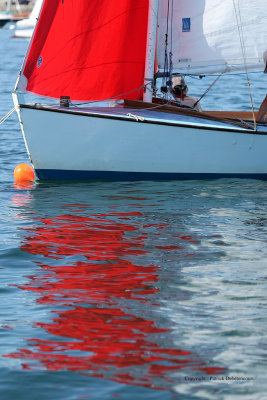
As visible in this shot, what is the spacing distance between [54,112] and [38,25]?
4.67ft

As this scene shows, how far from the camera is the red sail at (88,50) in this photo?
11656 millimetres

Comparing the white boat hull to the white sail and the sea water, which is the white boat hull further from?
the white sail

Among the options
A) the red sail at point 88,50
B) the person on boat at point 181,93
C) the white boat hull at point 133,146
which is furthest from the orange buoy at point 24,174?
the person on boat at point 181,93

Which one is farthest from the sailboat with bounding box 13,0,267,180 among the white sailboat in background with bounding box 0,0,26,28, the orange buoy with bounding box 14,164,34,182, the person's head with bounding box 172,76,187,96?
the white sailboat in background with bounding box 0,0,26,28

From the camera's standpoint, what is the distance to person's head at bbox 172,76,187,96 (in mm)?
12445

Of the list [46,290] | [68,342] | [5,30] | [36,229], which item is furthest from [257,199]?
[5,30]

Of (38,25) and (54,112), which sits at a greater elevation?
(38,25)

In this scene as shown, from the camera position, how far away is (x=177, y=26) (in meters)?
12.1

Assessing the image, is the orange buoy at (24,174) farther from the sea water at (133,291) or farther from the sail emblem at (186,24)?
the sail emblem at (186,24)

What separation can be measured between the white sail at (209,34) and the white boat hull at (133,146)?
109 centimetres

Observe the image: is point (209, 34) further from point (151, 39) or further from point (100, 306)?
point (100, 306)

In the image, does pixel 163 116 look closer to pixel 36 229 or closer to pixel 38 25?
pixel 38 25

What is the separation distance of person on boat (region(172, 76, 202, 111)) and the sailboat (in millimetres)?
223

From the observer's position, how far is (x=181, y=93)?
41.2ft
